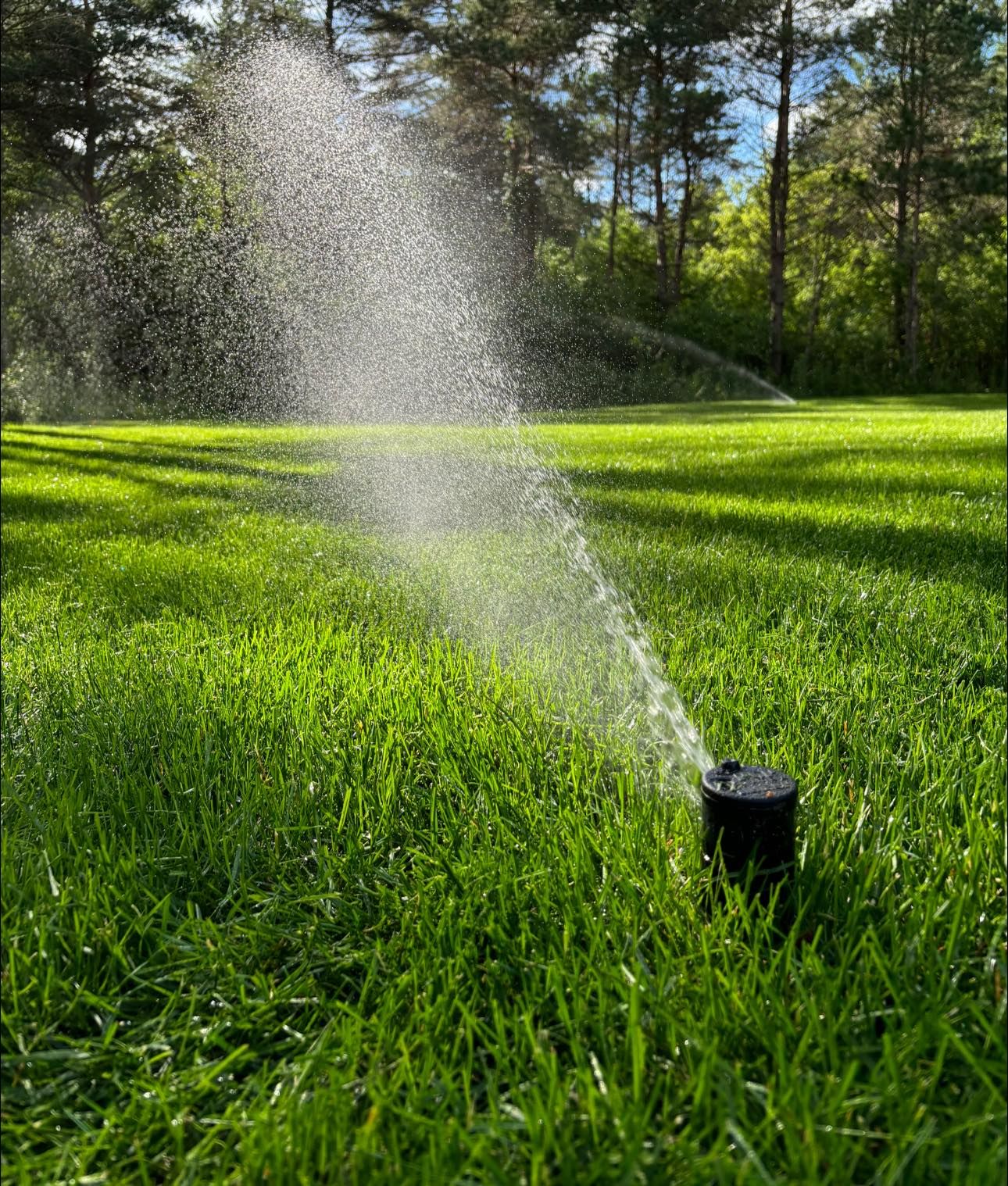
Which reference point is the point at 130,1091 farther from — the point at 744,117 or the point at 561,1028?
the point at 744,117

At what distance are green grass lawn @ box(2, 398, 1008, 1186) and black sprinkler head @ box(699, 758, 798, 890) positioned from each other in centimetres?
7

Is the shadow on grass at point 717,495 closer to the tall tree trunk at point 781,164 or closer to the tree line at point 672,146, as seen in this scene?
the tree line at point 672,146

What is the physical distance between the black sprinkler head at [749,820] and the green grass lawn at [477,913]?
0.07 m

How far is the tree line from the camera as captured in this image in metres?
17.6

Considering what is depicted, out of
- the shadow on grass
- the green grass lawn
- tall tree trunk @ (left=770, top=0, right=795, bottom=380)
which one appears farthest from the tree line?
the green grass lawn

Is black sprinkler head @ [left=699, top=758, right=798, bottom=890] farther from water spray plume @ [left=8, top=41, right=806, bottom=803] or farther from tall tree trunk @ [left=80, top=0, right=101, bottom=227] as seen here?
tall tree trunk @ [left=80, top=0, right=101, bottom=227]

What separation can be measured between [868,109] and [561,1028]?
96.7ft

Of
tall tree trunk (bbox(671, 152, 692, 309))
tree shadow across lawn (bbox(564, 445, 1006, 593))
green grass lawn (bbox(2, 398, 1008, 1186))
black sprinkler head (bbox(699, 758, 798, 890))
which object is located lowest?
green grass lawn (bbox(2, 398, 1008, 1186))

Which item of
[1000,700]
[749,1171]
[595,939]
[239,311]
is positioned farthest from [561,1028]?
[239,311]

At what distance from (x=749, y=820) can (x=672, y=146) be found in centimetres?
2869

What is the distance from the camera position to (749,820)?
1.20m

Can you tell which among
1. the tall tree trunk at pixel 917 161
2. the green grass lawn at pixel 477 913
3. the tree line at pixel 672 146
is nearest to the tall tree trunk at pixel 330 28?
the tree line at pixel 672 146

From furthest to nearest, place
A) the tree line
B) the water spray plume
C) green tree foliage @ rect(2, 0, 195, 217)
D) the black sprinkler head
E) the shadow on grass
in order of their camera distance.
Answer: the tree line
green tree foliage @ rect(2, 0, 195, 217)
the shadow on grass
the water spray plume
the black sprinkler head

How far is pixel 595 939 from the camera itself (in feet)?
3.99
